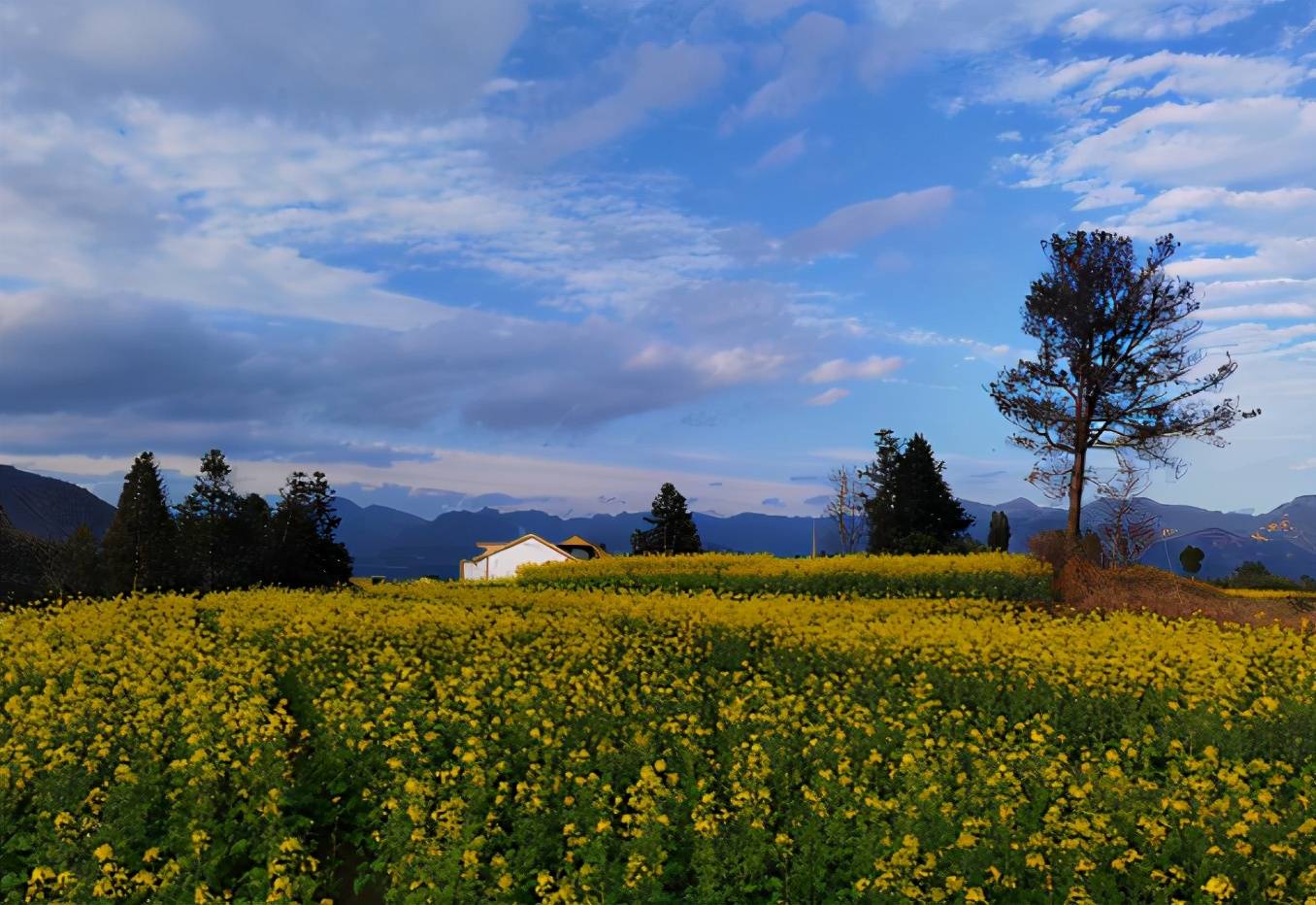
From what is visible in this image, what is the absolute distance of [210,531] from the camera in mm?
30797

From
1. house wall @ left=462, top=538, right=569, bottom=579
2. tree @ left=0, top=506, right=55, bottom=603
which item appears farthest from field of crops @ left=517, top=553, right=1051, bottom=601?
house wall @ left=462, top=538, right=569, bottom=579

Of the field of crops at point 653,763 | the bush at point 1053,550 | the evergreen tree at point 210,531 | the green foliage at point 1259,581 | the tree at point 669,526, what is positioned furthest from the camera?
the tree at point 669,526

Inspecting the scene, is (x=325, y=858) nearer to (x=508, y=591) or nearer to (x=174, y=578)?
(x=508, y=591)

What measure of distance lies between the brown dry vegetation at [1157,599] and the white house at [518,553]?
3976cm

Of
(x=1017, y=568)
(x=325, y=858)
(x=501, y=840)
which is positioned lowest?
(x=325, y=858)

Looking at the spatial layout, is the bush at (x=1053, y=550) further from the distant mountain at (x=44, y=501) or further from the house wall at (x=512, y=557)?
the distant mountain at (x=44, y=501)

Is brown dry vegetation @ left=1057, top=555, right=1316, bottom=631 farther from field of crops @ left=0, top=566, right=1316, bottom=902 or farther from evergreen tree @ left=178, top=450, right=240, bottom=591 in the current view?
evergreen tree @ left=178, top=450, right=240, bottom=591

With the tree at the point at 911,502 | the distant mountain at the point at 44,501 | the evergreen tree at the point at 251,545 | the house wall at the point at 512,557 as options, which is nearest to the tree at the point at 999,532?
the tree at the point at 911,502

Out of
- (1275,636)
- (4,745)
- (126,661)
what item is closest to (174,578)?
(126,661)

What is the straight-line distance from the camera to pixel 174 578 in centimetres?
3191

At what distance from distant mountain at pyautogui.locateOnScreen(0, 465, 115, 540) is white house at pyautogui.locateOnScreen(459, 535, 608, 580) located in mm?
87147

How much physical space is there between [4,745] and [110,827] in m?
2.55

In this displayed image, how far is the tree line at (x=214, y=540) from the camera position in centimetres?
3092

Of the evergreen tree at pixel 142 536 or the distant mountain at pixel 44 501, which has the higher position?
the distant mountain at pixel 44 501
